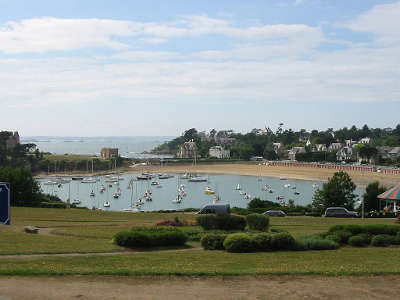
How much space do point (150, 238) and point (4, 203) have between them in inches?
240

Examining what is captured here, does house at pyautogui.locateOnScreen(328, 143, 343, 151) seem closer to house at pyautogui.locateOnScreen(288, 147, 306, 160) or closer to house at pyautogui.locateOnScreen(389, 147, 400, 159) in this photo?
house at pyautogui.locateOnScreen(288, 147, 306, 160)

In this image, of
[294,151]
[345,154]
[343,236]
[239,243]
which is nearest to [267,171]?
[345,154]

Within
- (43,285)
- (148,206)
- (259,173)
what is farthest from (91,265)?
(259,173)

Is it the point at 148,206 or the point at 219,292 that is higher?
the point at 219,292

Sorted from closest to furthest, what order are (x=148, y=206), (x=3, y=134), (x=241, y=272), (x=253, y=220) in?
1. (x=241, y=272)
2. (x=253, y=220)
3. (x=148, y=206)
4. (x=3, y=134)

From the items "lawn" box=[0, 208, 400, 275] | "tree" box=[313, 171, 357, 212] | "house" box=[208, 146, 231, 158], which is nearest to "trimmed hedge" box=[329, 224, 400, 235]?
"lawn" box=[0, 208, 400, 275]

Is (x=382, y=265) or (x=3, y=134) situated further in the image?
(x=3, y=134)

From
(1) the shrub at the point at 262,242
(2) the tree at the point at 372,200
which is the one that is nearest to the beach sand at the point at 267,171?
(2) the tree at the point at 372,200

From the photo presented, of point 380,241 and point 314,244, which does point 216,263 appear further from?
point 380,241

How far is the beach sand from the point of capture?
109m

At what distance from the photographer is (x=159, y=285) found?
34.9ft

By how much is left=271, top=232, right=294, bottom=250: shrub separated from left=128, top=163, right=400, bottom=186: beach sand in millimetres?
90160

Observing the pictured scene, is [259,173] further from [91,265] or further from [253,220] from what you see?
[91,265]

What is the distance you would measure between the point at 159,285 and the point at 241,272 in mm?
2271
